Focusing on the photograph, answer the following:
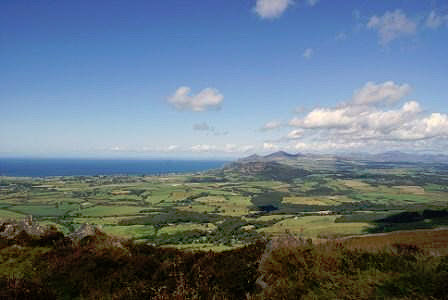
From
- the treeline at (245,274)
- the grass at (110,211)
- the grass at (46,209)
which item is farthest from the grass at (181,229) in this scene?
the treeline at (245,274)

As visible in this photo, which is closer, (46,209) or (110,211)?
(110,211)

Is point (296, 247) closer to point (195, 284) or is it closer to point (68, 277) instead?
point (195, 284)

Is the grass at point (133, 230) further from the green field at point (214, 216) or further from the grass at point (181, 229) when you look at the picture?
the grass at point (181, 229)

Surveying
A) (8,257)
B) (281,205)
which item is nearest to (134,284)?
(8,257)

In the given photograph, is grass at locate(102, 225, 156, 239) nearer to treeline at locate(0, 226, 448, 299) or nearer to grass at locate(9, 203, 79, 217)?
grass at locate(9, 203, 79, 217)

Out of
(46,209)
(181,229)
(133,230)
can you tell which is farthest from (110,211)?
(181,229)

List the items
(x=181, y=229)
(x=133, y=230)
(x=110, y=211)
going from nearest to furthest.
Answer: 1. (x=133, y=230)
2. (x=181, y=229)
3. (x=110, y=211)

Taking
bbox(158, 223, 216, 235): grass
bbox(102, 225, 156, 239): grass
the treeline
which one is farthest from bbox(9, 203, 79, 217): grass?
the treeline

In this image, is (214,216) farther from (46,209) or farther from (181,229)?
(46,209)
